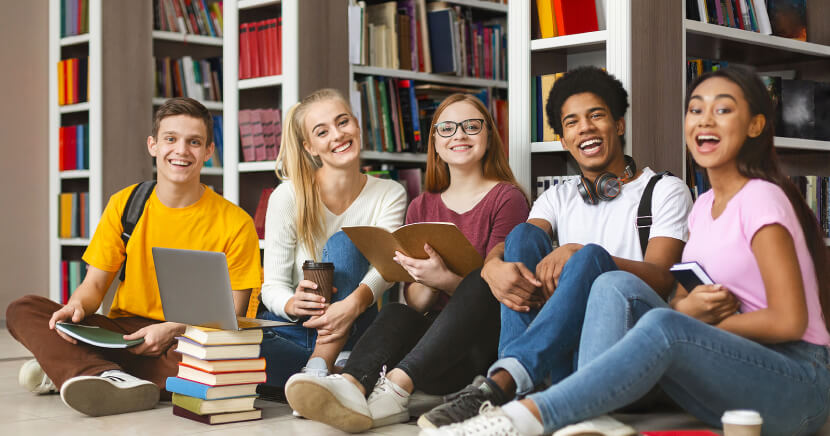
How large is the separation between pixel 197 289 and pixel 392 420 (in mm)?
601

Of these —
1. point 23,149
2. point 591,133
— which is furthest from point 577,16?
point 23,149

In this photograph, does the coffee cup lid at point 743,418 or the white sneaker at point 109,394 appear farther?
the white sneaker at point 109,394

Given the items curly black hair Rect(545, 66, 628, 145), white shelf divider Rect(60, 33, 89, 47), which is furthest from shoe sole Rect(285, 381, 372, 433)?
white shelf divider Rect(60, 33, 89, 47)

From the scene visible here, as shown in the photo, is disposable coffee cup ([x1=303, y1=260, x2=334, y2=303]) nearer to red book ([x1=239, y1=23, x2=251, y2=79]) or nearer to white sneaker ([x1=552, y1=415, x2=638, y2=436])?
white sneaker ([x1=552, y1=415, x2=638, y2=436])

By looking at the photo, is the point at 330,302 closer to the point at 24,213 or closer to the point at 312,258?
the point at 312,258

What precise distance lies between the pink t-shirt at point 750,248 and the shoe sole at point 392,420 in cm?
83

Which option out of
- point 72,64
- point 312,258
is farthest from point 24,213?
point 312,258

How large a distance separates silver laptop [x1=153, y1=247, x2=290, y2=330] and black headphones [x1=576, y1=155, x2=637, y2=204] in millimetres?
909

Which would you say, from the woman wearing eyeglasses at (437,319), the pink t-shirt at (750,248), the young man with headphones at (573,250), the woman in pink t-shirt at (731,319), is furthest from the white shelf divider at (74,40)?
the pink t-shirt at (750,248)

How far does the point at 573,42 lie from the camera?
2863 mm

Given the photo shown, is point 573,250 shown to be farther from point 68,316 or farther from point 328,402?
point 68,316

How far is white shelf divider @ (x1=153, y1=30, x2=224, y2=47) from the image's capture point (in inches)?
197

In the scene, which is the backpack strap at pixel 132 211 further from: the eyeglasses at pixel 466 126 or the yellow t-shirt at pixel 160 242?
the eyeglasses at pixel 466 126

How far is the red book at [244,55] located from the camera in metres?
3.73
